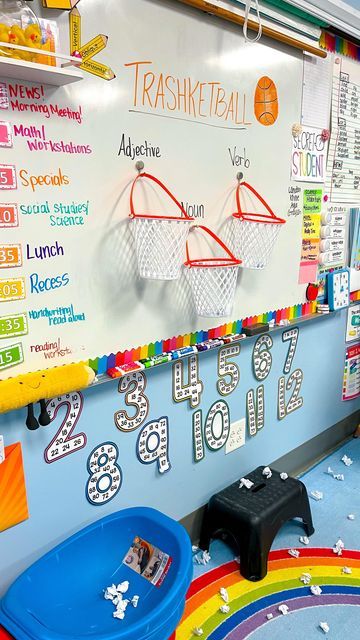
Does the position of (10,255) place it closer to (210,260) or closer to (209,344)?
(210,260)

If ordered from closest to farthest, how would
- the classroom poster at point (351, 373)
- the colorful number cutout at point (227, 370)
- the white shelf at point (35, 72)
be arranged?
1. the white shelf at point (35, 72)
2. the colorful number cutout at point (227, 370)
3. the classroom poster at point (351, 373)

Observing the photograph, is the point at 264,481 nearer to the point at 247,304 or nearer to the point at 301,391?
the point at 301,391

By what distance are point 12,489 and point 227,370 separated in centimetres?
88

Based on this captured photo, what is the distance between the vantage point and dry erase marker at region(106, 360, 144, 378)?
1364 mm

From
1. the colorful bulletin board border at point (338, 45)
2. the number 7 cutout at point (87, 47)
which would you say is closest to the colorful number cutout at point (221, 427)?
the number 7 cutout at point (87, 47)

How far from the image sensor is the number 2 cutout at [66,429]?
1.31 metres

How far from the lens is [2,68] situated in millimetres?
972

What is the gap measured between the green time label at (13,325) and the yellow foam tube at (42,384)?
4.2 inches

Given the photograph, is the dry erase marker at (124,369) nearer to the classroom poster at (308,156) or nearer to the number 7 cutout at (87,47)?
the number 7 cutout at (87,47)

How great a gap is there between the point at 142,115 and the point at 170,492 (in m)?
1.24

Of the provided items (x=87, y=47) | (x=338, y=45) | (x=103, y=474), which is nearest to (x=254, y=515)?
(x=103, y=474)

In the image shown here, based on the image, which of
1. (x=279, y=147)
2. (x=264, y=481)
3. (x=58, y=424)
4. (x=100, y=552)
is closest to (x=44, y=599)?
(x=100, y=552)

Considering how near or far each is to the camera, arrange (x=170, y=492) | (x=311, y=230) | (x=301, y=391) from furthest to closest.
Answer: (x=301, y=391) → (x=311, y=230) → (x=170, y=492)

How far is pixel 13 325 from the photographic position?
1.17 metres
